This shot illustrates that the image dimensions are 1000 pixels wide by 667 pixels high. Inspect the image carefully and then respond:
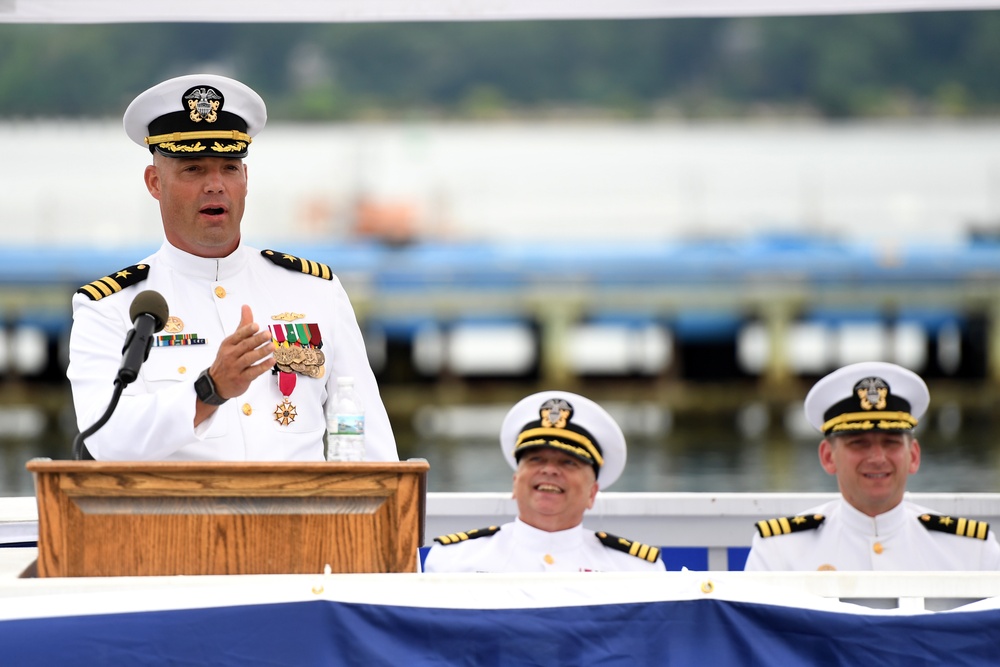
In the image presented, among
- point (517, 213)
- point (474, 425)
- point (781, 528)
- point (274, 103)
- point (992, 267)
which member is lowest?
point (781, 528)

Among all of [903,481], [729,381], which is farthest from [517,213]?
[903,481]

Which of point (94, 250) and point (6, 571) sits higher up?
point (94, 250)

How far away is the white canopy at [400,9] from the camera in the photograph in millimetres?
4219

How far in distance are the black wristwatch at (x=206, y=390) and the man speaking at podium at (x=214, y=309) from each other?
143 millimetres

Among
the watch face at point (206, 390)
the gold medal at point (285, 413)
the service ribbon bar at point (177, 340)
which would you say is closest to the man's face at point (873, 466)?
the gold medal at point (285, 413)

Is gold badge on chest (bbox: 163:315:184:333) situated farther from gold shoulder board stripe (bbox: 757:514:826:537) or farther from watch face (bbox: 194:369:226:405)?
gold shoulder board stripe (bbox: 757:514:826:537)

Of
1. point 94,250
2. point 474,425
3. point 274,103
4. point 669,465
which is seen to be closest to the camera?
point 669,465

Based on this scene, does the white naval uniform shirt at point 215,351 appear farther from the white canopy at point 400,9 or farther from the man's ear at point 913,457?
the man's ear at point 913,457

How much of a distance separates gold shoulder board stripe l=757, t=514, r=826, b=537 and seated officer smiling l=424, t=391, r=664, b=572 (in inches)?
12.8

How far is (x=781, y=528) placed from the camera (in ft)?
14.5

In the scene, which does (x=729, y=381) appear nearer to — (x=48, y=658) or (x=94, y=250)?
(x=94, y=250)

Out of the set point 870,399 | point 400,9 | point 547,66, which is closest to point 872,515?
point 870,399

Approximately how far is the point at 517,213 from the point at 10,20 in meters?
35.4

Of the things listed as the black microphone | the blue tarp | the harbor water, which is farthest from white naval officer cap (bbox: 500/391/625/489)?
the harbor water
